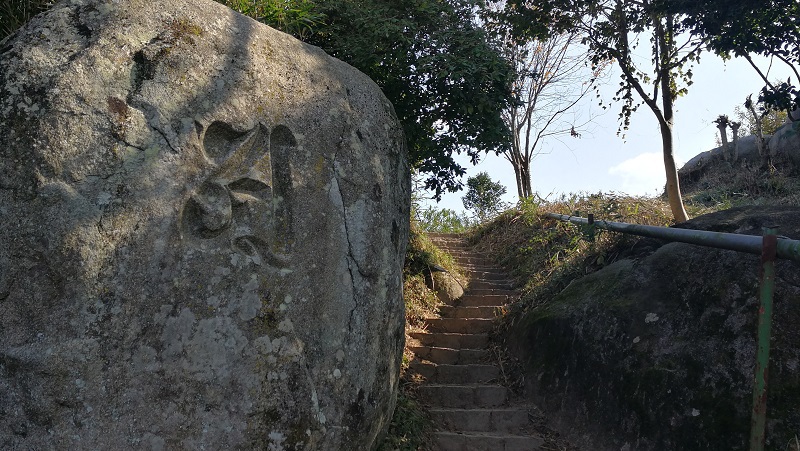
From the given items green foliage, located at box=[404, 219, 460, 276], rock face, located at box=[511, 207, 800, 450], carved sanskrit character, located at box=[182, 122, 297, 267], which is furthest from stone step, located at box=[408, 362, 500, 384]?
carved sanskrit character, located at box=[182, 122, 297, 267]

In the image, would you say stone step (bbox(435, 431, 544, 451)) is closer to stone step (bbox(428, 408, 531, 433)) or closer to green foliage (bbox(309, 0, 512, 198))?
stone step (bbox(428, 408, 531, 433))

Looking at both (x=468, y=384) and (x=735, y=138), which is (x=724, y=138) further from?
(x=468, y=384)

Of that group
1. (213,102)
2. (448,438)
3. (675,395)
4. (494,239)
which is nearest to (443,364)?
(448,438)

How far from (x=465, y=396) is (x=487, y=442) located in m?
0.72

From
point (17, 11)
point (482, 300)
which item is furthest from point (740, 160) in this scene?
point (17, 11)

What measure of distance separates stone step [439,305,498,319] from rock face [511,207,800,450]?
180 cm

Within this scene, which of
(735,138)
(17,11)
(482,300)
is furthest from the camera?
(735,138)

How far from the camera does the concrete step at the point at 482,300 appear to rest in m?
7.35

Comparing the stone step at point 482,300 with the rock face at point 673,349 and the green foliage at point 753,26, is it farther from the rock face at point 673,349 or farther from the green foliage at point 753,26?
the green foliage at point 753,26

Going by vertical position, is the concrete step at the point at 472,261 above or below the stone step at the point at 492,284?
above

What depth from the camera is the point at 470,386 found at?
17.7 feet

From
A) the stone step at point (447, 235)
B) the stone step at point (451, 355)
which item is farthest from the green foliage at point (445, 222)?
the stone step at point (451, 355)

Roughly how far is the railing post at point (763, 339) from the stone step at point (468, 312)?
446 centimetres

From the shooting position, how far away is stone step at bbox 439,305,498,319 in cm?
699
